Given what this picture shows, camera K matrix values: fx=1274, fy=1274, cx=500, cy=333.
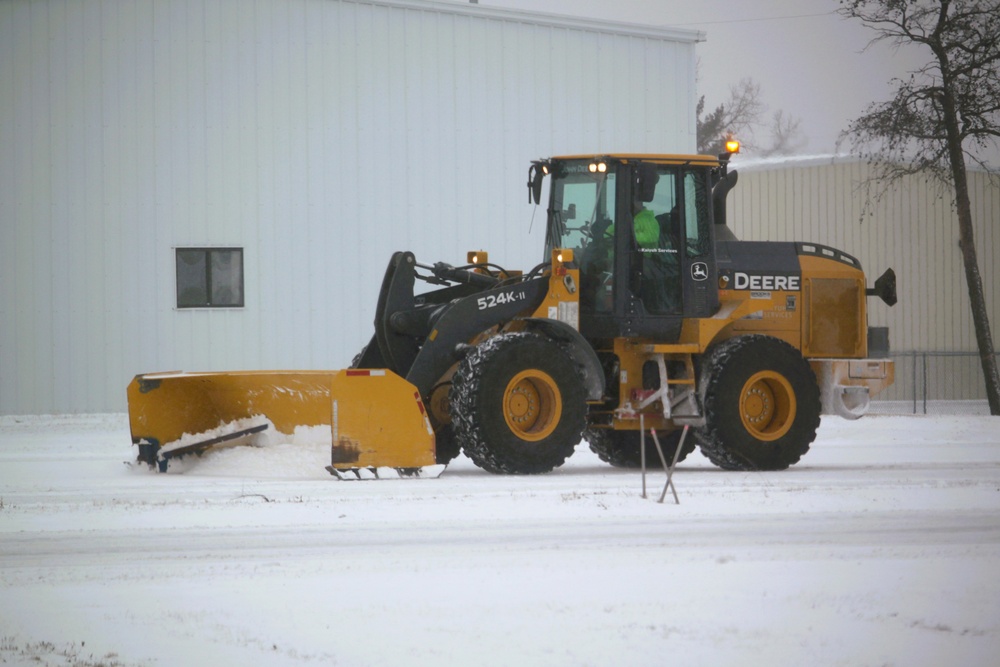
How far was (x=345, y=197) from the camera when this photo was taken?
1858 centimetres

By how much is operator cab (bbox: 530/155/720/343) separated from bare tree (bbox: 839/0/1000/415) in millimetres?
12779

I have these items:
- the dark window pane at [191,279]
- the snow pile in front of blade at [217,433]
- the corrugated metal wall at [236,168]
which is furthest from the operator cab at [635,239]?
the dark window pane at [191,279]

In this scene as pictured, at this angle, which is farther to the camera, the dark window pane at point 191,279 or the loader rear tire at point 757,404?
the dark window pane at point 191,279

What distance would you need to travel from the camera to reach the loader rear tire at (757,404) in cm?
1166

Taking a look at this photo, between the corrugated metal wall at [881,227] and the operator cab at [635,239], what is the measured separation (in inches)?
599

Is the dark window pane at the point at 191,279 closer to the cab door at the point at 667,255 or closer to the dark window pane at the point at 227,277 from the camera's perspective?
the dark window pane at the point at 227,277

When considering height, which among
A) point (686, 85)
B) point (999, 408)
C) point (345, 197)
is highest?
point (686, 85)

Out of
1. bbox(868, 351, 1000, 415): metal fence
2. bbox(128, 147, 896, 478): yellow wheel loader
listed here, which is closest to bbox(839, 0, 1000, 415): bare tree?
bbox(868, 351, 1000, 415): metal fence

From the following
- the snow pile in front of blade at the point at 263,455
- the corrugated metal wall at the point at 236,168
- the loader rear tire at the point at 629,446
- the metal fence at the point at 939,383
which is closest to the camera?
the snow pile in front of blade at the point at 263,455

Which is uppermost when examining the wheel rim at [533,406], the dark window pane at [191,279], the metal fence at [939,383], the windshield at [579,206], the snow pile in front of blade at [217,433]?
the windshield at [579,206]

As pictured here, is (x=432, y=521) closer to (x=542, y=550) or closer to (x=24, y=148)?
(x=542, y=550)

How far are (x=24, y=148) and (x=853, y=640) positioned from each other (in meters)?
15.4

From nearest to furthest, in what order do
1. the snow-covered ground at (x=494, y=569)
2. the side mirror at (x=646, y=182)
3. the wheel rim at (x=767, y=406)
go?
1. the snow-covered ground at (x=494, y=569)
2. the side mirror at (x=646, y=182)
3. the wheel rim at (x=767, y=406)

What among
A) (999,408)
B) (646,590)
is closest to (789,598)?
(646,590)
